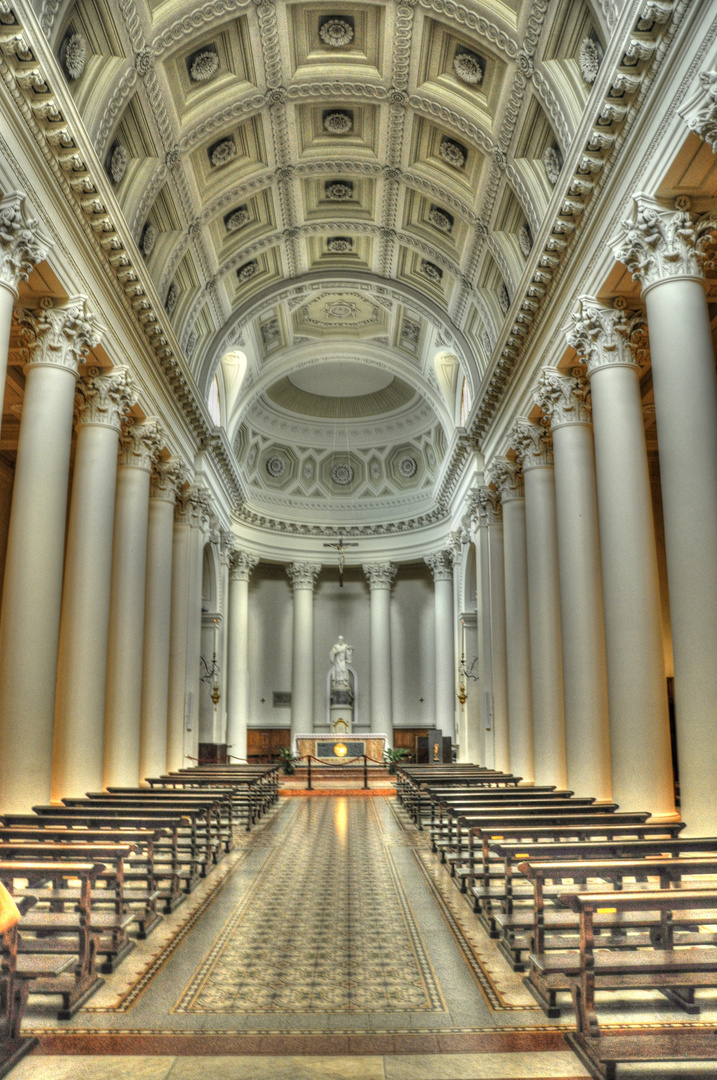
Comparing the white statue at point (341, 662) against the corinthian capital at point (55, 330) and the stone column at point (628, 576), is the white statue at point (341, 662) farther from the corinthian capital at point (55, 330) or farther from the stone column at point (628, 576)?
the corinthian capital at point (55, 330)

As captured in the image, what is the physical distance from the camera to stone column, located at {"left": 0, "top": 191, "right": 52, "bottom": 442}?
1002cm

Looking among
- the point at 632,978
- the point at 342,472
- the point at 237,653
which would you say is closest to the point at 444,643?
the point at 237,653

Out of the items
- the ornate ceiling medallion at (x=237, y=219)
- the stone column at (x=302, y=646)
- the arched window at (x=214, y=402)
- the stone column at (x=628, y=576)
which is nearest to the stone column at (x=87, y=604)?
the ornate ceiling medallion at (x=237, y=219)

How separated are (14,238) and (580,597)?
33.2 feet

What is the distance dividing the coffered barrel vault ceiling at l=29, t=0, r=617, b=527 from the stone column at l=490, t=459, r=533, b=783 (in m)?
3.84

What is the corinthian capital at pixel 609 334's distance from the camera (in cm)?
1268

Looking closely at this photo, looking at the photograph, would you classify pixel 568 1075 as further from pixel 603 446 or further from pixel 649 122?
pixel 649 122

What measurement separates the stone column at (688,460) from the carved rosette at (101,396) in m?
9.38

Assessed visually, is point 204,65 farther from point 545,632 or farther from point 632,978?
point 632,978

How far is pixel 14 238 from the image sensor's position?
33.3ft

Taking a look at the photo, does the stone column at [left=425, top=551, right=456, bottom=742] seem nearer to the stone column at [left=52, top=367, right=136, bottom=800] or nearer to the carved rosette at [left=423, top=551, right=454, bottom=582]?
the carved rosette at [left=423, top=551, right=454, bottom=582]

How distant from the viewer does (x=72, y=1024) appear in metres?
5.12

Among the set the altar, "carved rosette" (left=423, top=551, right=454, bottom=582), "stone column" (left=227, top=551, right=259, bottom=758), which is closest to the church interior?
the altar

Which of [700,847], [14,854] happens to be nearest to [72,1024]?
[14,854]
